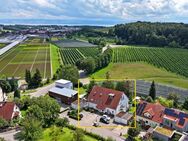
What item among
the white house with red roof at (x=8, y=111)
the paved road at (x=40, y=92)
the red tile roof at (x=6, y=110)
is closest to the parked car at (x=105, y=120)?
the white house with red roof at (x=8, y=111)

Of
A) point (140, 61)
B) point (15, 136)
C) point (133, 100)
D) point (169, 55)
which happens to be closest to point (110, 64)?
point (140, 61)

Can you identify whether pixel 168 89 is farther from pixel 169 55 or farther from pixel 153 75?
pixel 169 55

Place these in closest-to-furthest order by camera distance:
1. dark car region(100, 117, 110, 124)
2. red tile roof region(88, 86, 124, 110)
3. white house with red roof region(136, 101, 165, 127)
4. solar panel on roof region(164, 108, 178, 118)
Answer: solar panel on roof region(164, 108, 178, 118)
white house with red roof region(136, 101, 165, 127)
dark car region(100, 117, 110, 124)
red tile roof region(88, 86, 124, 110)

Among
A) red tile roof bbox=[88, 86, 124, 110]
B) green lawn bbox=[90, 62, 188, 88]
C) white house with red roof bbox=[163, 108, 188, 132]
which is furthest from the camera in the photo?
green lawn bbox=[90, 62, 188, 88]

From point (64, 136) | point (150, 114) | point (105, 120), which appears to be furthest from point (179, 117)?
point (64, 136)

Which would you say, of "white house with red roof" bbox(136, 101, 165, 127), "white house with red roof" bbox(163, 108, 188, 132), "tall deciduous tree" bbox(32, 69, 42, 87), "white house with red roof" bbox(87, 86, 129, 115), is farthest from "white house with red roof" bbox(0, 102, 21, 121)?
"white house with red roof" bbox(163, 108, 188, 132)

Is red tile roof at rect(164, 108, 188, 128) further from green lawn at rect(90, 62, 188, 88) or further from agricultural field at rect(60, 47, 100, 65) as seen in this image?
agricultural field at rect(60, 47, 100, 65)

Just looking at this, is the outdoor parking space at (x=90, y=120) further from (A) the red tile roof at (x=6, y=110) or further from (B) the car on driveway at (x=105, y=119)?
(A) the red tile roof at (x=6, y=110)
